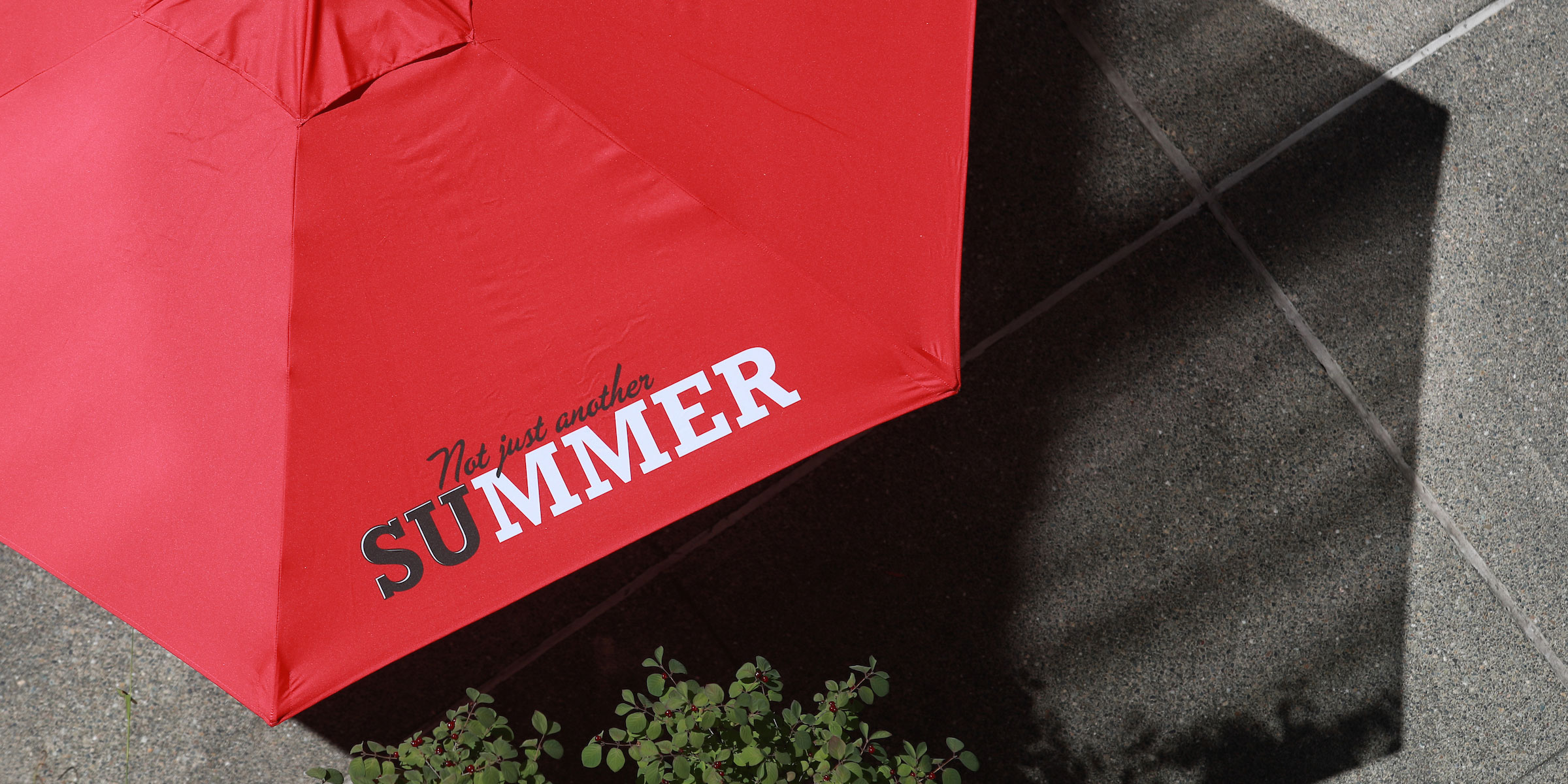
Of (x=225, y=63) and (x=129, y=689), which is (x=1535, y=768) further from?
(x=129, y=689)

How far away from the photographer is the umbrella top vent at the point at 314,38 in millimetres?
1852

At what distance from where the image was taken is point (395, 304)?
76.5 inches

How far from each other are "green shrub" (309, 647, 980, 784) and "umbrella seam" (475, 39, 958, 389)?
83 cm

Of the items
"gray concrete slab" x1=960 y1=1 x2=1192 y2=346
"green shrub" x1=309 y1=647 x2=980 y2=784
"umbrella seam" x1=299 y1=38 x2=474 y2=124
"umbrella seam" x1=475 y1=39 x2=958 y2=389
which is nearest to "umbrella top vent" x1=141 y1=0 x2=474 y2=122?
"umbrella seam" x1=299 y1=38 x2=474 y2=124

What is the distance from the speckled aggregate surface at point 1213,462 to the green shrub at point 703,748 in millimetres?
960

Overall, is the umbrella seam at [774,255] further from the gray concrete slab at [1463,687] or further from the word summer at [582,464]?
the gray concrete slab at [1463,687]

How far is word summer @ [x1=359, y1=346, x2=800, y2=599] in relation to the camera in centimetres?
199

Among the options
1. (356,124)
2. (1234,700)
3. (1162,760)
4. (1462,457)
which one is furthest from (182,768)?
(1462,457)

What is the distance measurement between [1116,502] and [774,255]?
2.13 metres

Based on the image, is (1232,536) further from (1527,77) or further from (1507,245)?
(1527,77)

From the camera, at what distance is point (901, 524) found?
3.47 metres

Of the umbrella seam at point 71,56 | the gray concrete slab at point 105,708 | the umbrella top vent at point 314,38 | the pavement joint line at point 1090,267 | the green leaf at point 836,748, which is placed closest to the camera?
the umbrella top vent at point 314,38

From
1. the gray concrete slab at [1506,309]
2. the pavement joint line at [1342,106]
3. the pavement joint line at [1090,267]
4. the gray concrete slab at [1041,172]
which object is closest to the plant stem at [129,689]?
the pavement joint line at [1090,267]

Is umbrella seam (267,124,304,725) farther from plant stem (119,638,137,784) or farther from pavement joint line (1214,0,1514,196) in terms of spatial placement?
pavement joint line (1214,0,1514,196)
